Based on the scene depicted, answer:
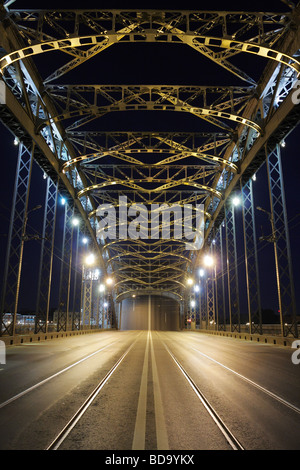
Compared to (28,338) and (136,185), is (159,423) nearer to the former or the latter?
(28,338)

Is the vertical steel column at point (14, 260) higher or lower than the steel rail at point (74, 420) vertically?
higher

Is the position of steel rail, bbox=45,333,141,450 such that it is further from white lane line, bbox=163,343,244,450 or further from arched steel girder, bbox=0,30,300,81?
arched steel girder, bbox=0,30,300,81

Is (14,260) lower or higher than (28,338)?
higher

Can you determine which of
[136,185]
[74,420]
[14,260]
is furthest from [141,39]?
[74,420]

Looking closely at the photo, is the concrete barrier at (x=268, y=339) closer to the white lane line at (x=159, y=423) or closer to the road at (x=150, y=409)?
the road at (x=150, y=409)

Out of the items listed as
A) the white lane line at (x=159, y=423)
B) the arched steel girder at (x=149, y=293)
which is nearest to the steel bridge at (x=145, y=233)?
the white lane line at (x=159, y=423)

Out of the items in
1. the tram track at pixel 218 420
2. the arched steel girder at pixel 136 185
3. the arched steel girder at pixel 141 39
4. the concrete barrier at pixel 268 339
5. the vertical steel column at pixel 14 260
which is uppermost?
the arched steel girder at pixel 141 39

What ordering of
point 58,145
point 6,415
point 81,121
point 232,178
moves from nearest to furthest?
1. point 6,415
2. point 81,121
3. point 58,145
4. point 232,178

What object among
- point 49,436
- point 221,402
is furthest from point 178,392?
point 49,436

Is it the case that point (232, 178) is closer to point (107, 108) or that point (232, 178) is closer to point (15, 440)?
point (107, 108)

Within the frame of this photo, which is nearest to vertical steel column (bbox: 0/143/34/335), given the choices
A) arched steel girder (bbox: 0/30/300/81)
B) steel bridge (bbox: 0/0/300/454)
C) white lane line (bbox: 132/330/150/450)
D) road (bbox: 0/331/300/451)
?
steel bridge (bbox: 0/0/300/454)

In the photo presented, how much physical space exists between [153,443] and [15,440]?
62.9 inches

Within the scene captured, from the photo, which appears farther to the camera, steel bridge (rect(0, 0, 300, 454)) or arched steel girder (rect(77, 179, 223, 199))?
arched steel girder (rect(77, 179, 223, 199))
